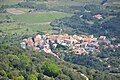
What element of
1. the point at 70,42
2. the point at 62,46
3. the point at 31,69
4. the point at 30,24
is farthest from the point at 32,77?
the point at 30,24

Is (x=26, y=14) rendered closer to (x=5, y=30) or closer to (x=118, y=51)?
(x=5, y=30)

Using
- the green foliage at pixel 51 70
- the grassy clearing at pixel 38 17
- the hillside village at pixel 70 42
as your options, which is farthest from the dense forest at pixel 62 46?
the grassy clearing at pixel 38 17

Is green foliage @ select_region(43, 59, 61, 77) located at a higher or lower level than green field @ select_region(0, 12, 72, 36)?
higher

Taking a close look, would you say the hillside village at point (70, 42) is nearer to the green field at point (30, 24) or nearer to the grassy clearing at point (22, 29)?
the grassy clearing at point (22, 29)

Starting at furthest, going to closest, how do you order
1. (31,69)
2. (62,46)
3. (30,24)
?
(30,24) < (62,46) < (31,69)

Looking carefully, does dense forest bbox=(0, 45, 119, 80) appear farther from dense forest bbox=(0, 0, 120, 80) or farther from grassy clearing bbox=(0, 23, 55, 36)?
grassy clearing bbox=(0, 23, 55, 36)

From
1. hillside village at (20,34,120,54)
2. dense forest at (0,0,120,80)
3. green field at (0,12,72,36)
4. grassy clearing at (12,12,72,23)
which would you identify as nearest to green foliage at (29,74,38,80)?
dense forest at (0,0,120,80)

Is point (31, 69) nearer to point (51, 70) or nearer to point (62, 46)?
point (51, 70)
